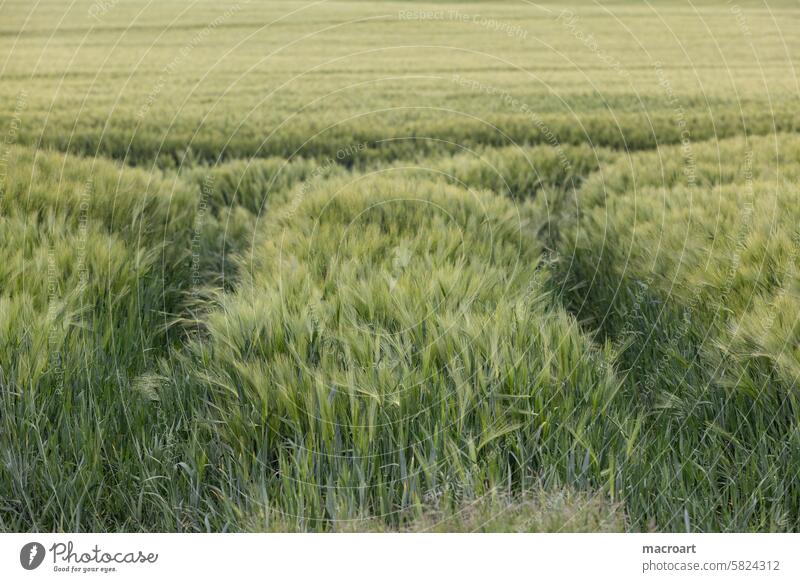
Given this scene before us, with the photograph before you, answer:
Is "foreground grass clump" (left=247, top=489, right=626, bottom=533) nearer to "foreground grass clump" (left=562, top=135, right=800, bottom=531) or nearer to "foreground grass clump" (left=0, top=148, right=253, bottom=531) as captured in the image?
"foreground grass clump" (left=562, top=135, right=800, bottom=531)

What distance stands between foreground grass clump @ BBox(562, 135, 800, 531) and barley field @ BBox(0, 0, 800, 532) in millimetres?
11

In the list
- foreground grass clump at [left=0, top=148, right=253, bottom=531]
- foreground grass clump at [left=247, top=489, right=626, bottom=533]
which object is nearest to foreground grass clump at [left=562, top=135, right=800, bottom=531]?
foreground grass clump at [left=247, top=489, right=626, bottom=533]

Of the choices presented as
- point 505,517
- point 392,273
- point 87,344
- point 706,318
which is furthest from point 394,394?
point 706,318

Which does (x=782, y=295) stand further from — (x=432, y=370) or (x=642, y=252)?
(x=432, y=370)

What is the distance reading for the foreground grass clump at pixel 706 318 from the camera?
1.49 meters

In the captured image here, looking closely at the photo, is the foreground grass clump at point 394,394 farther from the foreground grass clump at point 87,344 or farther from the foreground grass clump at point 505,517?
the foreground grass clump at point 87,344

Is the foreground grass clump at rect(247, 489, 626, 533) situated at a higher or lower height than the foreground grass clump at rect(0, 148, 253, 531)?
lower

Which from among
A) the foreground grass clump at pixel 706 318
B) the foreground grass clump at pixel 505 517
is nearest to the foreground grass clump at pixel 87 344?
the foreground grass clump at pixel 505 517

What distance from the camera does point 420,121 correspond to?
3.32 metres

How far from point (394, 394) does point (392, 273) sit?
59 centimetres

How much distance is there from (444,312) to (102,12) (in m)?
2.10

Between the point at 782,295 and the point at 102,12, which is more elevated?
the point at 102,12

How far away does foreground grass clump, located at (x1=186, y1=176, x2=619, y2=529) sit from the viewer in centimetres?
139
